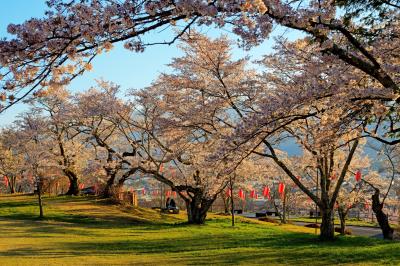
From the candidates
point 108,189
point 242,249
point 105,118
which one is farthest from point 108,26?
point 108,189

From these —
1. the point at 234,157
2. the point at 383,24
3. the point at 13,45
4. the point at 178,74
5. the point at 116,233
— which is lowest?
the point at 116,233

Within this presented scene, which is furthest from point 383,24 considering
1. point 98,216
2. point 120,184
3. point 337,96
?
point 120,184

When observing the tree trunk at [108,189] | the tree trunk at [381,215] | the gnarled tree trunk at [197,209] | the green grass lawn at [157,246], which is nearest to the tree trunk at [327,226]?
the green grass lawn at [157,246]

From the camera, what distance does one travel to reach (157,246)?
1700cm

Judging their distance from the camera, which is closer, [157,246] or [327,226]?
[157,246]

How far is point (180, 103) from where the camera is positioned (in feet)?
74.1

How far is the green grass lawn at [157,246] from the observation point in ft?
43.6

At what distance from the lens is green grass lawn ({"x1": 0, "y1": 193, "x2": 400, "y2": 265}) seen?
43.6ft

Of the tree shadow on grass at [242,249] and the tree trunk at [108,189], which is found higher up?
the tree trunk at [108,189]

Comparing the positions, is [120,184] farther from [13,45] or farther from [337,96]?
[13,45]

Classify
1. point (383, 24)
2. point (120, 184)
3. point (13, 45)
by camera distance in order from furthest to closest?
1. point (120, 184)
2. point (383, 24)
3. point (13, 45)

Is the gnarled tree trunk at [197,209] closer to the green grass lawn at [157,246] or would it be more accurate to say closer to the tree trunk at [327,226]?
the green grass lawn at [157,246]

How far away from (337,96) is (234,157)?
9.03 feet

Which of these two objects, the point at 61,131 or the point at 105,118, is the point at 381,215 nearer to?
the point at 105,118
